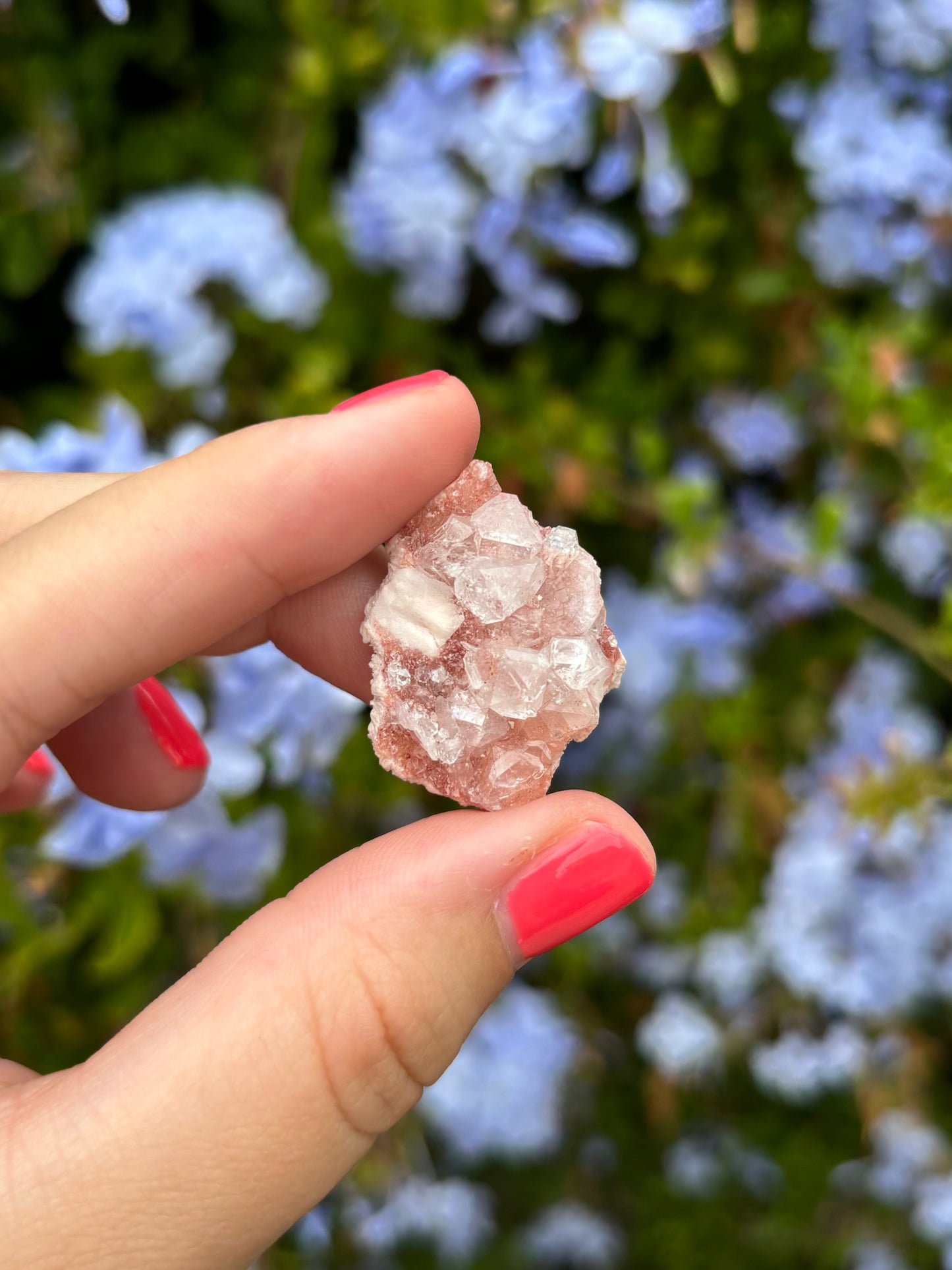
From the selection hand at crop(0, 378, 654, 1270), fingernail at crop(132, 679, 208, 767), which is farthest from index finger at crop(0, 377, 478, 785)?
fingernail at crop(132, 679, 208, 767)

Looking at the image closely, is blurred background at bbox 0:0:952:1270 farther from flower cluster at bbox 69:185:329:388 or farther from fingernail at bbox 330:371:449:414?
fingernail at bbox 330:371:449:414

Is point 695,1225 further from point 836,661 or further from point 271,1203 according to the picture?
point 271,1203

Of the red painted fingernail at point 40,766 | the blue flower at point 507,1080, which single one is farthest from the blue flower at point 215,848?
the blue flower at point 507,1080

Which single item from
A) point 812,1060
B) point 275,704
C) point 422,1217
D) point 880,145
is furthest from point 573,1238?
point 880,145

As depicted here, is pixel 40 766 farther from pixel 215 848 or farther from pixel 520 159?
pixel 520 159

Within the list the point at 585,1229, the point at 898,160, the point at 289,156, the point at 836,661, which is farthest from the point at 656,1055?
the point at 289,156

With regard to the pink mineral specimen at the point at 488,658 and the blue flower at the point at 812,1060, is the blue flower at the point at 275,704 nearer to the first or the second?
the pink mineral specimen at the point at 488,658
